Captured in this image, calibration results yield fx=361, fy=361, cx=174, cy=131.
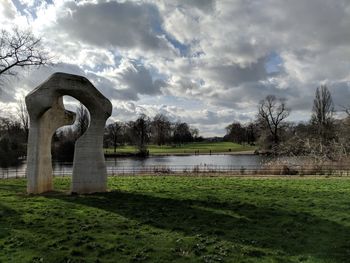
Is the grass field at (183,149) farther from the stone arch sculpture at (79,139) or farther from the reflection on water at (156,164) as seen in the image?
the stone arch sculpture at (79,139)

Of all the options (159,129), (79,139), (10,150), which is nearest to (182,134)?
(159,129)

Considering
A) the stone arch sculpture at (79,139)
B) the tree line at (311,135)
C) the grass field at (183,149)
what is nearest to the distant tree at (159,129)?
the grass field at (183,149)

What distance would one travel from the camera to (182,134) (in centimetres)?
13112

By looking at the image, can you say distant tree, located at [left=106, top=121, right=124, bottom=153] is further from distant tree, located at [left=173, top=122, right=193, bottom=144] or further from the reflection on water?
the reflection on water

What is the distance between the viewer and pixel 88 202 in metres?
13.7

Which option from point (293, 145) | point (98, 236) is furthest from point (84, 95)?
point (293, 145)

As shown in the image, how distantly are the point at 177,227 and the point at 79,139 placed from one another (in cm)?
786

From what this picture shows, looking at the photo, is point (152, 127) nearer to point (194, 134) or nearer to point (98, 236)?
point (194, 134)

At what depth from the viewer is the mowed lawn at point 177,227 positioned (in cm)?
766

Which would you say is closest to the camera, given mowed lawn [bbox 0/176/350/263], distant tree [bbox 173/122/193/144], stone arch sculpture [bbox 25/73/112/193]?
mowed lawn [bbox 0/176/350/263]

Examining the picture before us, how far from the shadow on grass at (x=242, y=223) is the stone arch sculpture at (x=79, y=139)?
163cm

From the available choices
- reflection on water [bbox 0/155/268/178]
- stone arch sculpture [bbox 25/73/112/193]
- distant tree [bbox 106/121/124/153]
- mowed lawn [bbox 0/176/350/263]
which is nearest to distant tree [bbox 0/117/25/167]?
reflection on water [bbox 0/155/268/178]

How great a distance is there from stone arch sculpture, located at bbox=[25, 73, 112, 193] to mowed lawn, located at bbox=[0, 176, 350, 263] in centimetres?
103

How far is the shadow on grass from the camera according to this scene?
326 inches
